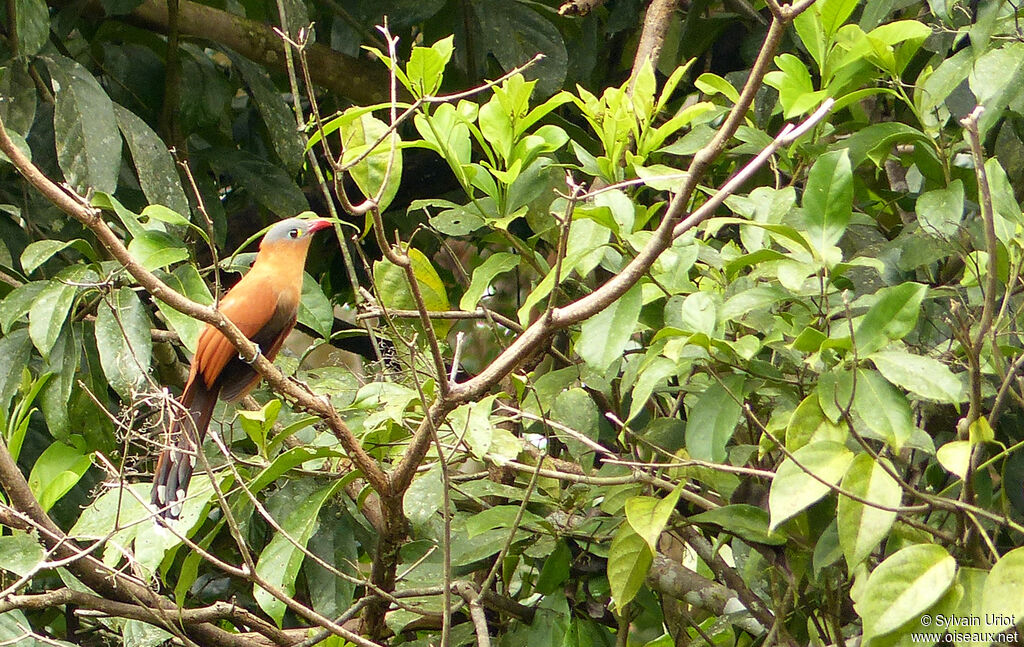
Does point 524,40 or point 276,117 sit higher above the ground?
point 524,40

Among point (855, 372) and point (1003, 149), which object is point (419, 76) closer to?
point (855, 372)

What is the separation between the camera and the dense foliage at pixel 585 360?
1362mm

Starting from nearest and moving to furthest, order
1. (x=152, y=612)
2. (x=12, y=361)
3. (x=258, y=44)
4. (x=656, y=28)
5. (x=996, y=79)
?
(x=996, y=79) → (x=152, y=612) → (x=12, y=361) → (x=656, y=28) → (x=258, y=44)

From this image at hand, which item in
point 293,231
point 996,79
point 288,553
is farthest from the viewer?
point 293,231

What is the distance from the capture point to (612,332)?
4.86 ft

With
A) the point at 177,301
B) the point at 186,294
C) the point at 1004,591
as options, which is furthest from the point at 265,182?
the point at 1004,591

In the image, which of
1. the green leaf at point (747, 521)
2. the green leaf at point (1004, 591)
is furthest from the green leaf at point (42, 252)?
the green leaf at point (1004, 591)

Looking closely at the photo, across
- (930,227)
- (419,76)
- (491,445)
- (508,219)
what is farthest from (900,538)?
A: (419,76)

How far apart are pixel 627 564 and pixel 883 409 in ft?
1.58

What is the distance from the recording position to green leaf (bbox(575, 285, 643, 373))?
147 centimetres

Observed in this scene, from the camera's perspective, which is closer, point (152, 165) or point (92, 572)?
point (92, 572)

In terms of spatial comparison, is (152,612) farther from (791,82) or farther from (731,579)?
(791,82)

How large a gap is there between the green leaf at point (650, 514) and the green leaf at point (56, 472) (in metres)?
0.99

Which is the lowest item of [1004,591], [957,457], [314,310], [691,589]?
[691,589]
